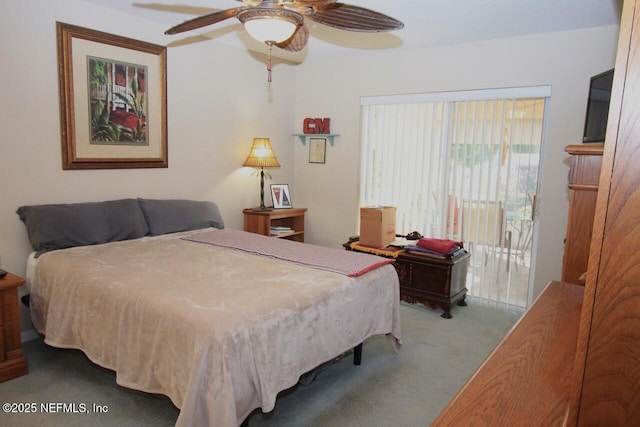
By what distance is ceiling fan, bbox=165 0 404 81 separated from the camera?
198cm

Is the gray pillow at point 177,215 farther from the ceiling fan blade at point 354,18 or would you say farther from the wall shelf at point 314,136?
the ceiling fan blade at point 354,18

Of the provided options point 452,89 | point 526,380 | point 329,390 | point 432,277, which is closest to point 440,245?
point 432,277

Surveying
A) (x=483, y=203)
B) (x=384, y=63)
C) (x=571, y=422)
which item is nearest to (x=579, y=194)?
(x=571, y=422)

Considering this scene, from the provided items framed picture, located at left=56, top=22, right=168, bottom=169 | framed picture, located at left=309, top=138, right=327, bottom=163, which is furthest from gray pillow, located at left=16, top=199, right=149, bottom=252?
framed picture, located at left=309, top=138, right=327, bottom=163

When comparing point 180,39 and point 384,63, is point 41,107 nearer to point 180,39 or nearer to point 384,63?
point 180,39

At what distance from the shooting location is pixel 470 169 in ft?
13.3

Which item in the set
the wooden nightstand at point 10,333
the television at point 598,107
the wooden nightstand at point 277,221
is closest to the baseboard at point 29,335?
the wooden nightstand at point 10,333

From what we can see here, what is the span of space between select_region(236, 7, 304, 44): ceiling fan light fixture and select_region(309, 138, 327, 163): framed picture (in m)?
2.86

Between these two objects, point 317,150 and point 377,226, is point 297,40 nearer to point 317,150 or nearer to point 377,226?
point 377,226

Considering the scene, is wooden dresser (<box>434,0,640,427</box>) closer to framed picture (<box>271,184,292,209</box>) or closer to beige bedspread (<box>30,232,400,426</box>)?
beige bedspread (<box>30,232,400,426</box>)

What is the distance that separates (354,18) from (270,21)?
0.46m

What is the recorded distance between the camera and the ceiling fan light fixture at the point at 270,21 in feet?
6.47

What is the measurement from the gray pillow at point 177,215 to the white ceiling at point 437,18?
1474 mm

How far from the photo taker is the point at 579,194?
5.99 feet
